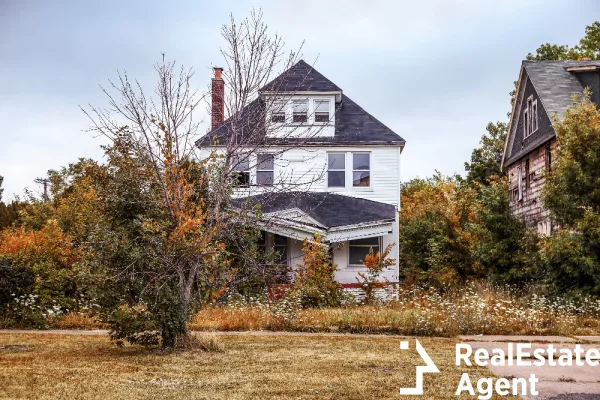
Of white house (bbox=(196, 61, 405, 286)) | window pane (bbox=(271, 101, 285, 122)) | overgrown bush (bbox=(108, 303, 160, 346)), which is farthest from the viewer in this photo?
white house (bbox=(196, 61, 405, 286))

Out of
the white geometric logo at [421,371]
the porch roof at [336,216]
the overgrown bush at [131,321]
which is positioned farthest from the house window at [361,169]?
the white geometric logo at [421,371]

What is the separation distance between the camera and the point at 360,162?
29141mm

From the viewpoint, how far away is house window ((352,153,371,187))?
95.3 feet

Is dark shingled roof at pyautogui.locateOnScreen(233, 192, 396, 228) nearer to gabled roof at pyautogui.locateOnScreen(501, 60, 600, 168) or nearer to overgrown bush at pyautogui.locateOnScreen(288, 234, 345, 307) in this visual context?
overgrown bush at pyautogui.locateOnScreen(288, 234, 345, 307)

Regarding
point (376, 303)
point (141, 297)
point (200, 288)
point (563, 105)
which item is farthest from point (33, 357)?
point (563, 105)

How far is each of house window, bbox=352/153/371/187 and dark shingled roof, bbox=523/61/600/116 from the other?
6773 millimetres

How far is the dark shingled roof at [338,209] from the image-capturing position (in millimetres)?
26047

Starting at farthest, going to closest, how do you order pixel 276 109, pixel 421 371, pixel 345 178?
pixel 345 178 < pixel 276 109 < pixel 421 371

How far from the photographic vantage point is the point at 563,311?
17.2 metres

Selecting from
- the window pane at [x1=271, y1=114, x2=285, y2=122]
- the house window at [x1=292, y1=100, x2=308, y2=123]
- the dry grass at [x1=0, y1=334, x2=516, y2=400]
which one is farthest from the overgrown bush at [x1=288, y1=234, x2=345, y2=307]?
the dry grass at [x1=0, y1=334, x2=516, y2=400]

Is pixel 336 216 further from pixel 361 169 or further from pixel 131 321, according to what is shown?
pixel 131 321

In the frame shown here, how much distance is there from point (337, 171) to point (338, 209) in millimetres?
2175

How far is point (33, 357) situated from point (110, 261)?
1.79 metres

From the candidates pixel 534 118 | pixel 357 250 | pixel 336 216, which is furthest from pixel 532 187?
pixel 336 216
